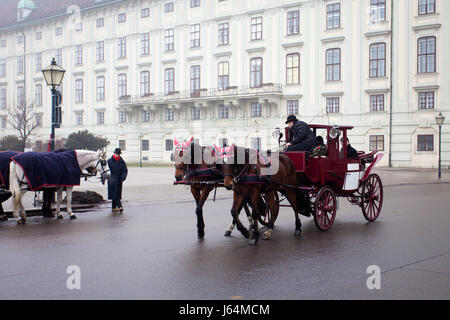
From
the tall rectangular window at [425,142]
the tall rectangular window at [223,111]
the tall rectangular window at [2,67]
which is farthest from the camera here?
the tall rectangular window at [2,67]

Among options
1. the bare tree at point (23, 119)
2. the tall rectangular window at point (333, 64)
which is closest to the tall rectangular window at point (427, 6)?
the tall rectangular window at point (333, 64)

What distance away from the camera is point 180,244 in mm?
8359

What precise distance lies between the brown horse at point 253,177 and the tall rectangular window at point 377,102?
33.9 m

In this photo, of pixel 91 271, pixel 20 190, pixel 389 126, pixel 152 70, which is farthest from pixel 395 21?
pixel 91 271

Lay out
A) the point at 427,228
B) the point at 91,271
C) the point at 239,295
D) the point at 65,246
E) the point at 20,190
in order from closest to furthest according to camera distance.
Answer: the point at 239,295
the point at 91,271
the point at 65,246
the point at 427,228
the point at 20,190

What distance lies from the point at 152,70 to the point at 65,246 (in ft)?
153

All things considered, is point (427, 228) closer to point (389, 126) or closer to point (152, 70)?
point (389, 126)

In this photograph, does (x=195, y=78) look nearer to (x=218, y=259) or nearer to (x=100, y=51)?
(x=100, y=51)

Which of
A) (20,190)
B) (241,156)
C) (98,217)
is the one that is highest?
(241,156)

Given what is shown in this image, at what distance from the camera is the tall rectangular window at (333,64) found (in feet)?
140

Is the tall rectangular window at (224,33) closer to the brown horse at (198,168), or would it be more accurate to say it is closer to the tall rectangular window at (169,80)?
the tall rectangular window at (169,80)

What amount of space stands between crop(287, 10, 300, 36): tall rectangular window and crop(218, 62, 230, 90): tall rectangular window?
6.94 m

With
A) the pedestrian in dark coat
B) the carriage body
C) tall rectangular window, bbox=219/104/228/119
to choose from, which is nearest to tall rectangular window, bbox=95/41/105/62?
tall rectangular window, bbox=219/104/228/119

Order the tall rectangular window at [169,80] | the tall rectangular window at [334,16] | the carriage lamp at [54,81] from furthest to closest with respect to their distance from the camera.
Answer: the tall rectangular window at [169,80]
the tall rectangular window at [334,16]
the carriage lamp at [54,81]
